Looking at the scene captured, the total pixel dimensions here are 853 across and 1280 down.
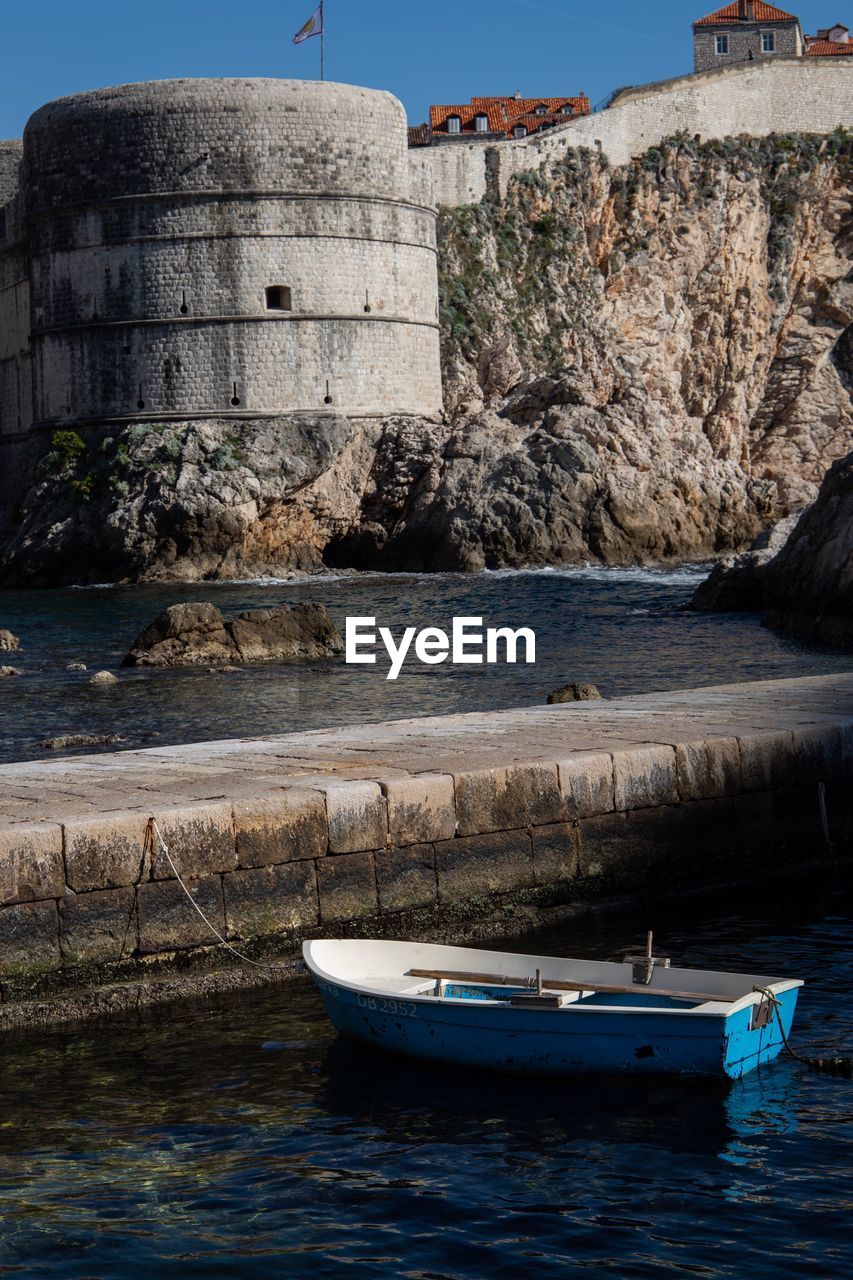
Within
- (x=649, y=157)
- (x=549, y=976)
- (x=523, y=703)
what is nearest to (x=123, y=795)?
(x=549, y=976)

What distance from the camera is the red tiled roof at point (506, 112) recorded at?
47438 millimetres

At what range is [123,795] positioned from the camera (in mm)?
6711

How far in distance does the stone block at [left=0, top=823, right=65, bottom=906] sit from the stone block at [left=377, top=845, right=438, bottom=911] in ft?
4.75

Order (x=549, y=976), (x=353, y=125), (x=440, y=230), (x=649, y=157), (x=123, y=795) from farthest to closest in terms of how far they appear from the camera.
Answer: (x=649, y=157), (x=440, y=230), (x=353, y=125), (x=123, y=795), (x=549, y=976)

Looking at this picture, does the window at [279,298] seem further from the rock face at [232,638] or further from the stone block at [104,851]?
the stone block at [104,851]

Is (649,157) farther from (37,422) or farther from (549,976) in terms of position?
(549,976)

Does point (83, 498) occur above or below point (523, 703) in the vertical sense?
Result: above

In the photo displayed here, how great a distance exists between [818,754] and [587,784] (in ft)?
5.04

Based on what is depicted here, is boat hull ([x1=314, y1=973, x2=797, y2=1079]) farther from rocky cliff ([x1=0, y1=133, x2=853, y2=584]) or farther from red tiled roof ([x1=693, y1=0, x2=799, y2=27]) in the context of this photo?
red tiled roof ([x1=693, y1=0, x2=799, y2=27])

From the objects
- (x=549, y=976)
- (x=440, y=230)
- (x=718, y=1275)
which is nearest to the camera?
(x=718, y=1275)

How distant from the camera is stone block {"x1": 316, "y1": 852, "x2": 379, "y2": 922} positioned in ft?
22.1

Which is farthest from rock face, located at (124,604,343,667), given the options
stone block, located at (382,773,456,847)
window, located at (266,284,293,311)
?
window, located at (266,284,293,311)

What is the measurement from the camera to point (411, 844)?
275 inches

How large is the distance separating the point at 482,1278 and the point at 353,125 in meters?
28.8
